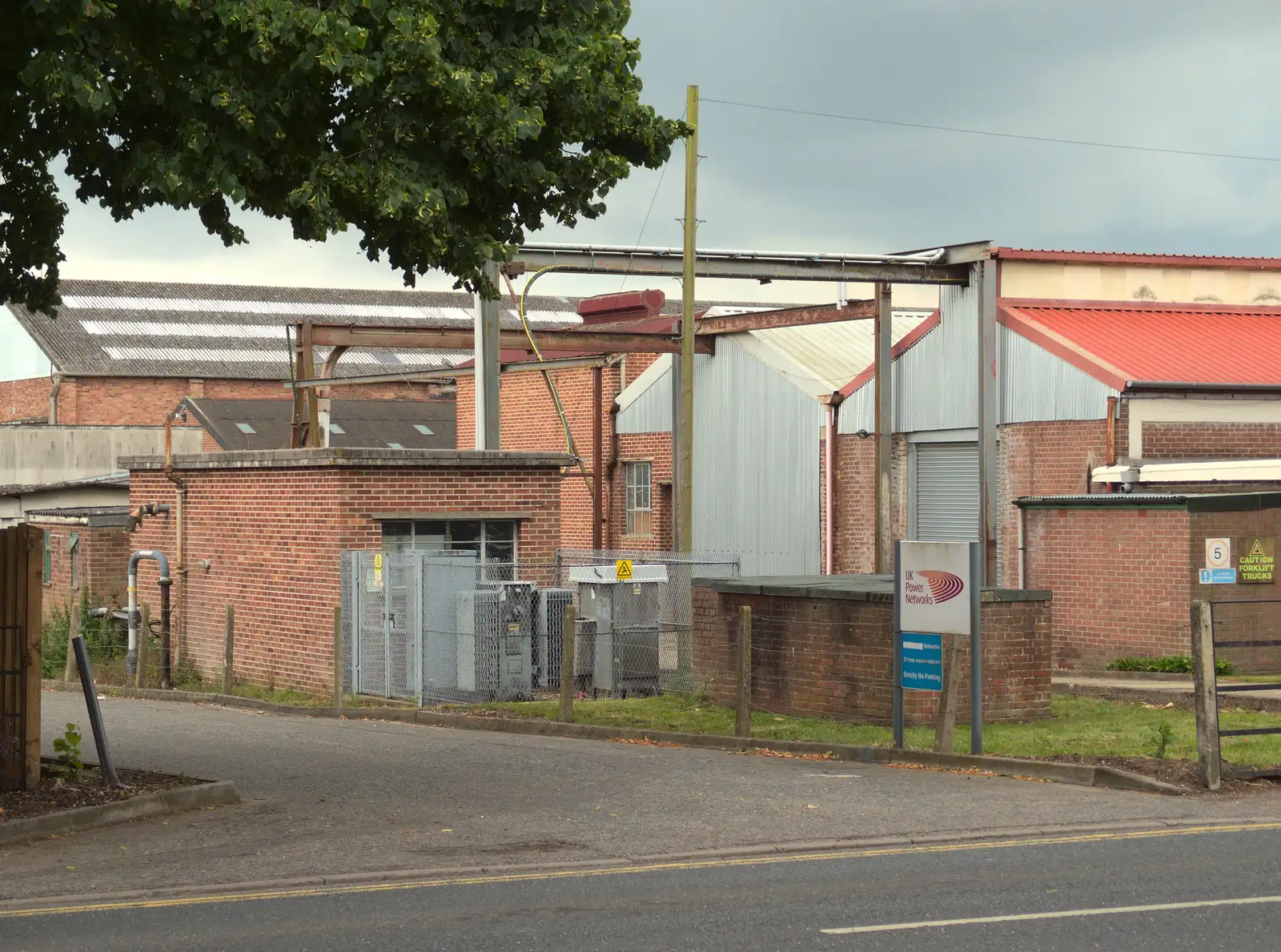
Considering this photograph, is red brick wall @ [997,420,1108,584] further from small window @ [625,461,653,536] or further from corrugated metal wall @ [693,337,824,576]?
small window @ [625,461,653,536]

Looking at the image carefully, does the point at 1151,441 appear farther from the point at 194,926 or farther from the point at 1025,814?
the point at 194,926

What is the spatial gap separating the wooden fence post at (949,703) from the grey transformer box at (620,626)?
6716mm

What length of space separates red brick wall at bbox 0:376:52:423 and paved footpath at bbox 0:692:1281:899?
153ft

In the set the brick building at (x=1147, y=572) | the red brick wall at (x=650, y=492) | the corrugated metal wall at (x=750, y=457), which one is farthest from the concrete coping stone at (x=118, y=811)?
the red brick wall at (x=650, y=492)

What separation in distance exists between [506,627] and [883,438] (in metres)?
11.8

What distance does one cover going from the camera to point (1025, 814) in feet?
38.3

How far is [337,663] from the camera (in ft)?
67.6

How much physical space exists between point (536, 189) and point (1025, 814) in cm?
564

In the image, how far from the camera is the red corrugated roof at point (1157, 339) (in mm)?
26109

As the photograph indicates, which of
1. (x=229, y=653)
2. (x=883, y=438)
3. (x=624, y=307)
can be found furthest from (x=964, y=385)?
(x=229, y=653)

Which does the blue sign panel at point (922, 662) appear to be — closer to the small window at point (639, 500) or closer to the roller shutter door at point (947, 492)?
the roller shutter door at point (947, 492)

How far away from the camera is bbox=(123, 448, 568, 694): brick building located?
853 inches

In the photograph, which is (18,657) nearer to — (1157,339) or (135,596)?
(135,596)

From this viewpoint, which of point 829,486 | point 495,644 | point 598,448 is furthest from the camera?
point 598,448
